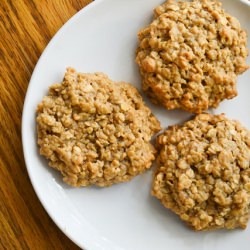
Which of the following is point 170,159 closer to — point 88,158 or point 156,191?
point 156,191

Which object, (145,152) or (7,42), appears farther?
(7,42)

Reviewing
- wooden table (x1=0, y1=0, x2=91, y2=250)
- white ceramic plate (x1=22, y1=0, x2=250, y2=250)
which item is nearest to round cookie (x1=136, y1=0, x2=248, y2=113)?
white ceramic plate (x1=22, y1=0, x2=250, y2=250)

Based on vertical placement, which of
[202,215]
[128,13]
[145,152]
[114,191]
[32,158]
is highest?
[128,13]

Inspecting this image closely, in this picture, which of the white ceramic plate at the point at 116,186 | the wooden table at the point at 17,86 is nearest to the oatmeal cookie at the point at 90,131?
the white ceramic plate at the point at 116,186

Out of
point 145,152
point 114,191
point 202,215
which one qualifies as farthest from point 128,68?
point 202,215

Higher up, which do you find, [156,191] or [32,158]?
[32,158]
